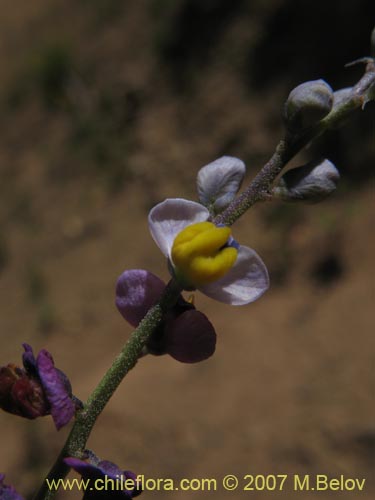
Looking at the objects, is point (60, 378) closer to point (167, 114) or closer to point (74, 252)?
point (74, 252)

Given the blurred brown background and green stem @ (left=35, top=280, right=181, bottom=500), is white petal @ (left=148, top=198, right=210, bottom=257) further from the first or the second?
the blurred brown background

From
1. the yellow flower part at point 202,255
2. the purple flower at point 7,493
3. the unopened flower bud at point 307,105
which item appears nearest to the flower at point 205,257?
the yellow flower part at point 202,255

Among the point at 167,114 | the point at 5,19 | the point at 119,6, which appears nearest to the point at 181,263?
the point at 167,114

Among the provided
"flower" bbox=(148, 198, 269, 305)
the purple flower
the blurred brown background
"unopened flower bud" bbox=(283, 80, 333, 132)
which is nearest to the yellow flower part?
"flower" bbox=(148, 198, 269, 305)

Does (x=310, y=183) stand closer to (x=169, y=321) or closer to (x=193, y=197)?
(x=169, y=321)

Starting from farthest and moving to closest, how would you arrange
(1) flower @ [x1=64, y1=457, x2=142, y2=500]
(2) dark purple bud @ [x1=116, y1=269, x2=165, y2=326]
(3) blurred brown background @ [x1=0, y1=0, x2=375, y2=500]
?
(3) blurred brown background @ [x1=0, y1=0, x2=375, y2=500] → (2) dark purple bud @ [x1=116, y1=269, x2=165, y2=326] → (1) flower @ [x1=64, y1=457, x2=142, y2=500]

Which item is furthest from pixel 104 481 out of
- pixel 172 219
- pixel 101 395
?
pixel 172 219
